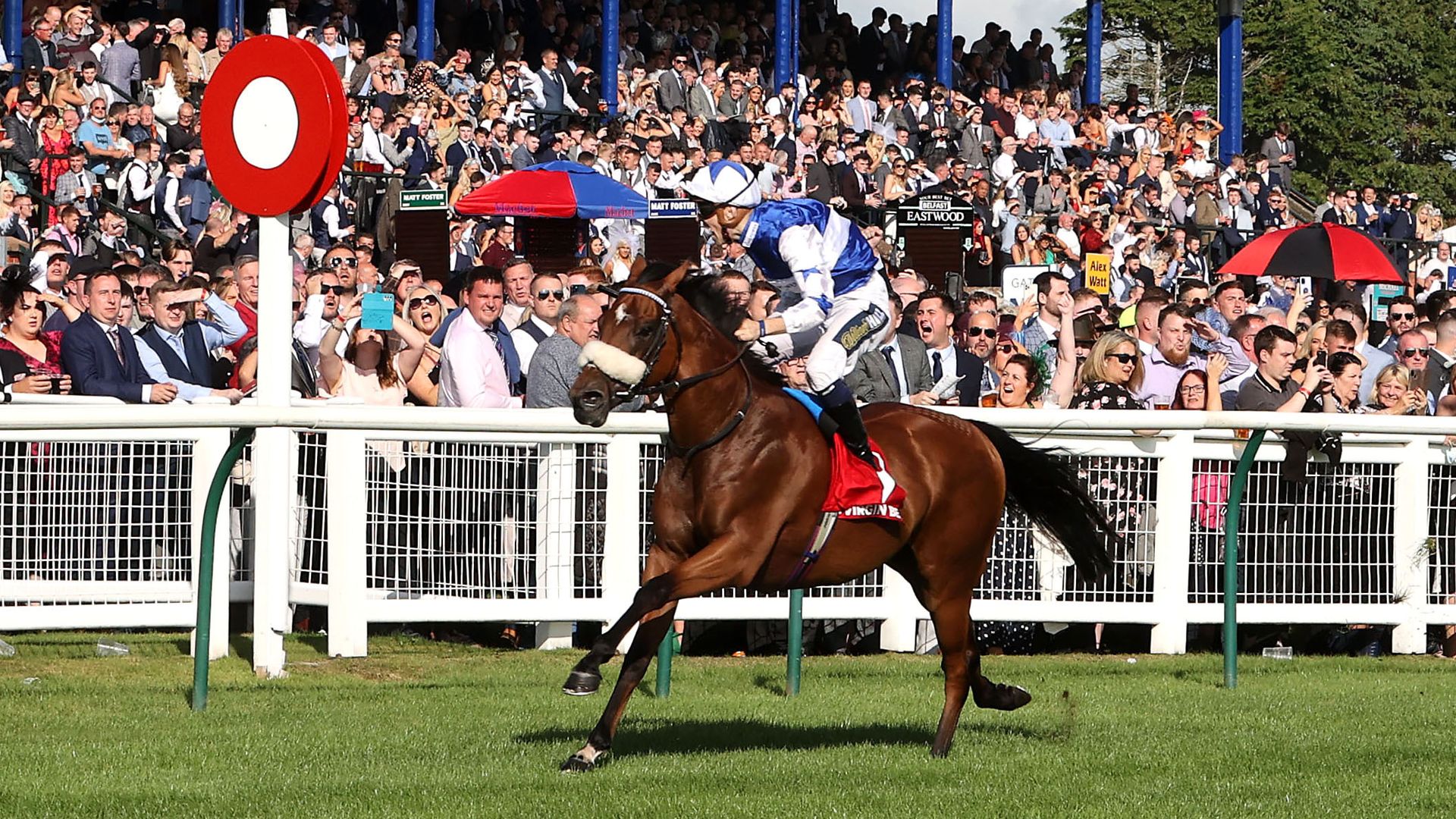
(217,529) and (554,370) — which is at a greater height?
(554,370)

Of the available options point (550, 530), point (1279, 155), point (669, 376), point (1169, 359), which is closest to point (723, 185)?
point (669, 376)

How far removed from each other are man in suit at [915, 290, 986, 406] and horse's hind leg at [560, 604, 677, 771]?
4.33m

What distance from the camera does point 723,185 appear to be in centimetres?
710

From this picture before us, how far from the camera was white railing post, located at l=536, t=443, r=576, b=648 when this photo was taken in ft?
26.9

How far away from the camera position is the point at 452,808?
16.9 feet

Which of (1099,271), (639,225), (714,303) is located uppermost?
(639,225)

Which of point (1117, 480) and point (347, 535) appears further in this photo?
point (1117, 480)

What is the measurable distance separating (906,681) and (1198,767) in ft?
7.13

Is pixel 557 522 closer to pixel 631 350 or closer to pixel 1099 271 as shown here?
pixel 631 350

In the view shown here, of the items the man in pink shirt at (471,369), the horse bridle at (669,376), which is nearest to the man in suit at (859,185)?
the man in pink shirt at (471,369)

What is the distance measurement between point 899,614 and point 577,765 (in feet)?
10.9

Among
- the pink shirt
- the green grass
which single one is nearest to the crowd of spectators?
the pink shirt

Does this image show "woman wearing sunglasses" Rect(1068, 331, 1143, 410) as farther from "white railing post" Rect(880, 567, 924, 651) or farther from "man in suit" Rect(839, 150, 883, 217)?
"man in suit" Rect(839, 150, 883, 217)

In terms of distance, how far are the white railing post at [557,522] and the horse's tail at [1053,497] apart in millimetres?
1946
